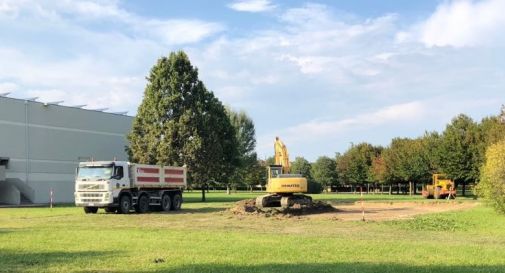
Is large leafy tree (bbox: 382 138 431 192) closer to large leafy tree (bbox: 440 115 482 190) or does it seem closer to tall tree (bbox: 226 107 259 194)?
large leafy tree (bbox: 440 115 482 190)

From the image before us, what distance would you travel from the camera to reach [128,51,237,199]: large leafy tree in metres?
50.5

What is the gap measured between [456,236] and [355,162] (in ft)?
298

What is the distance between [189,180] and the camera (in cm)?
5091

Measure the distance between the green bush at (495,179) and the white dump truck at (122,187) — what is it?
1855cm

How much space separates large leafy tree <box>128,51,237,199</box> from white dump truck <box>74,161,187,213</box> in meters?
13.5

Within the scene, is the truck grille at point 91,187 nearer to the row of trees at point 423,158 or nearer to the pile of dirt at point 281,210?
the pile of dirt at point 281,210

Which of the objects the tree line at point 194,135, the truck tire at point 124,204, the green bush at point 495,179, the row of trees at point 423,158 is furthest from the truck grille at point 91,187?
the row of trees at point 423,158

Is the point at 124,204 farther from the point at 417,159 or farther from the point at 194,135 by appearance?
the point at 417,159

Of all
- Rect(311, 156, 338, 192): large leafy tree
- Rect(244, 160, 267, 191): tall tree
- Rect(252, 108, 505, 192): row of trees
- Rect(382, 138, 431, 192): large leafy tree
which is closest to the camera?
Rect(252, 108, 505, 192): row of trees

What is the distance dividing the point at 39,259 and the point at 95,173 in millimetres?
20142

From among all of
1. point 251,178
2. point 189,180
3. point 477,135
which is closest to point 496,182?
point 189,180

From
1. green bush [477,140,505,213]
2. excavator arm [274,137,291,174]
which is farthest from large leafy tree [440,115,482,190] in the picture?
green bush [477,140,505,213]

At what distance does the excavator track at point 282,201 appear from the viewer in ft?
109

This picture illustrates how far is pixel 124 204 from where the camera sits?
106ft
